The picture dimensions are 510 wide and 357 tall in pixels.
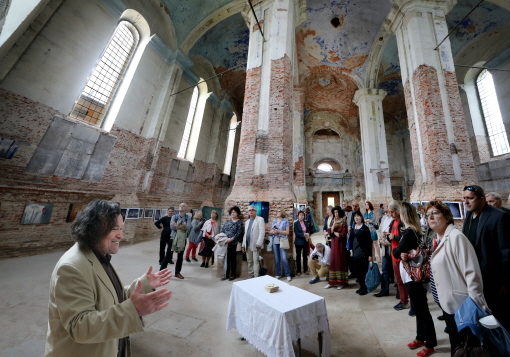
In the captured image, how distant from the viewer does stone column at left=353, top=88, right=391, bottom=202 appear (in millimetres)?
10289

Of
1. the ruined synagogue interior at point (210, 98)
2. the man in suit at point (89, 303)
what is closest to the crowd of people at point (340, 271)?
the man in suit at point (89, 303)

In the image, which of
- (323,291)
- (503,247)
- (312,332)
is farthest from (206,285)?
(503,247)

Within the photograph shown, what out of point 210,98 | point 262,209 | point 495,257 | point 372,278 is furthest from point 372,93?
point 495,257

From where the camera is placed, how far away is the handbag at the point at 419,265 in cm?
214

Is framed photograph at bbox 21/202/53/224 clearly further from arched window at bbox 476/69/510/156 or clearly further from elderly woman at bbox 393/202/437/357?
arched window at bbox 476/69/510/156

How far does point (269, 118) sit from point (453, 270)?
4.69 meters

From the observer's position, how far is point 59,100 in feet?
20.4

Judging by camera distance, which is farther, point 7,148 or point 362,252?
point 7,148

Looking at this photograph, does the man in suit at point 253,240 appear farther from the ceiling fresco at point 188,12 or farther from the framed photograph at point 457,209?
the ceiling fresco at point 188,12

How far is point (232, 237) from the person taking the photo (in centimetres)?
426

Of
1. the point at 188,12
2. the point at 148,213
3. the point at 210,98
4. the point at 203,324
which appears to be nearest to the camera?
the point at 203,324

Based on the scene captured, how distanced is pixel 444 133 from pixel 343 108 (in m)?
10.8

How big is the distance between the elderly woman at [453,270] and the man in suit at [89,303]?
2.13 meters

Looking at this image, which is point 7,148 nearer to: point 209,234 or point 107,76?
point 107,76
